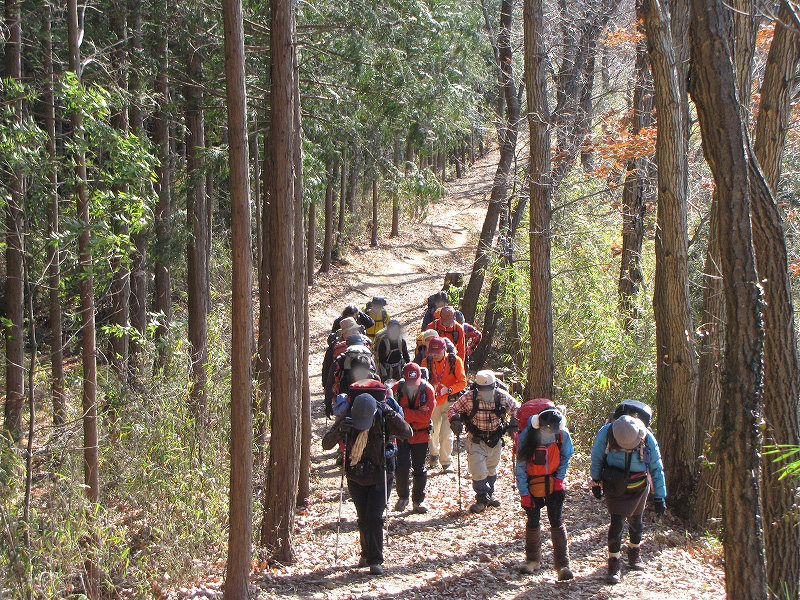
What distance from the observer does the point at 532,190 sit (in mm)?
10867

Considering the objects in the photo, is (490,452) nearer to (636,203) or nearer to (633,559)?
(633,559)

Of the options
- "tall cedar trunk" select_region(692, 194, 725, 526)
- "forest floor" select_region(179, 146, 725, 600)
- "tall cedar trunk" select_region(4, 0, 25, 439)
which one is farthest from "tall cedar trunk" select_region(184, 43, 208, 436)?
"tall cedar trunk" select_region(692, 194, 725, 526)

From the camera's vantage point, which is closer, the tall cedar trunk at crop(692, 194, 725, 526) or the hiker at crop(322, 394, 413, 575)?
the hiker at crop(322, 394, 413, 575)

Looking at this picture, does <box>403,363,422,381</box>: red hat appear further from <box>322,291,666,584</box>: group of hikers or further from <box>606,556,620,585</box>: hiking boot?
<box>606,556,620,585</box>: hiking boot

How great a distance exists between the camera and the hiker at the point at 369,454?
7.37m

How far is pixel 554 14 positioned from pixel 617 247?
5.36 m

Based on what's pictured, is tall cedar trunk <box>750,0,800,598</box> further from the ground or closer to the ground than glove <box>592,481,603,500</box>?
further from the ground

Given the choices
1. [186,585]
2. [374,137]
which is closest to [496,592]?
[186,585]

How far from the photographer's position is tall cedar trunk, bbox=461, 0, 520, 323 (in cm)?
1586

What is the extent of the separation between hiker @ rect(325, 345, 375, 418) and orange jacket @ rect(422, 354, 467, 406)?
1.62m

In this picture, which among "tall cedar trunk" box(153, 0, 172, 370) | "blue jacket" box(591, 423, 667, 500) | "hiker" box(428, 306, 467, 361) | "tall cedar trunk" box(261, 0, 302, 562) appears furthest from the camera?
"tall cedar trunk" box(153, 0, 172, 370)

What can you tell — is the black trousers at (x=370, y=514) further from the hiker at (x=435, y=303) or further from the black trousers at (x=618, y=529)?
the hiker at (x=435, y=303)

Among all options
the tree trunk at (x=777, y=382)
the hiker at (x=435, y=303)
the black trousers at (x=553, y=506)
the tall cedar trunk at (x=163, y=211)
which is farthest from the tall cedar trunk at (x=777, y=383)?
the tall cedar trunk at (x=163, y=211)

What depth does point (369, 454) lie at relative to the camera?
24.2 feet
